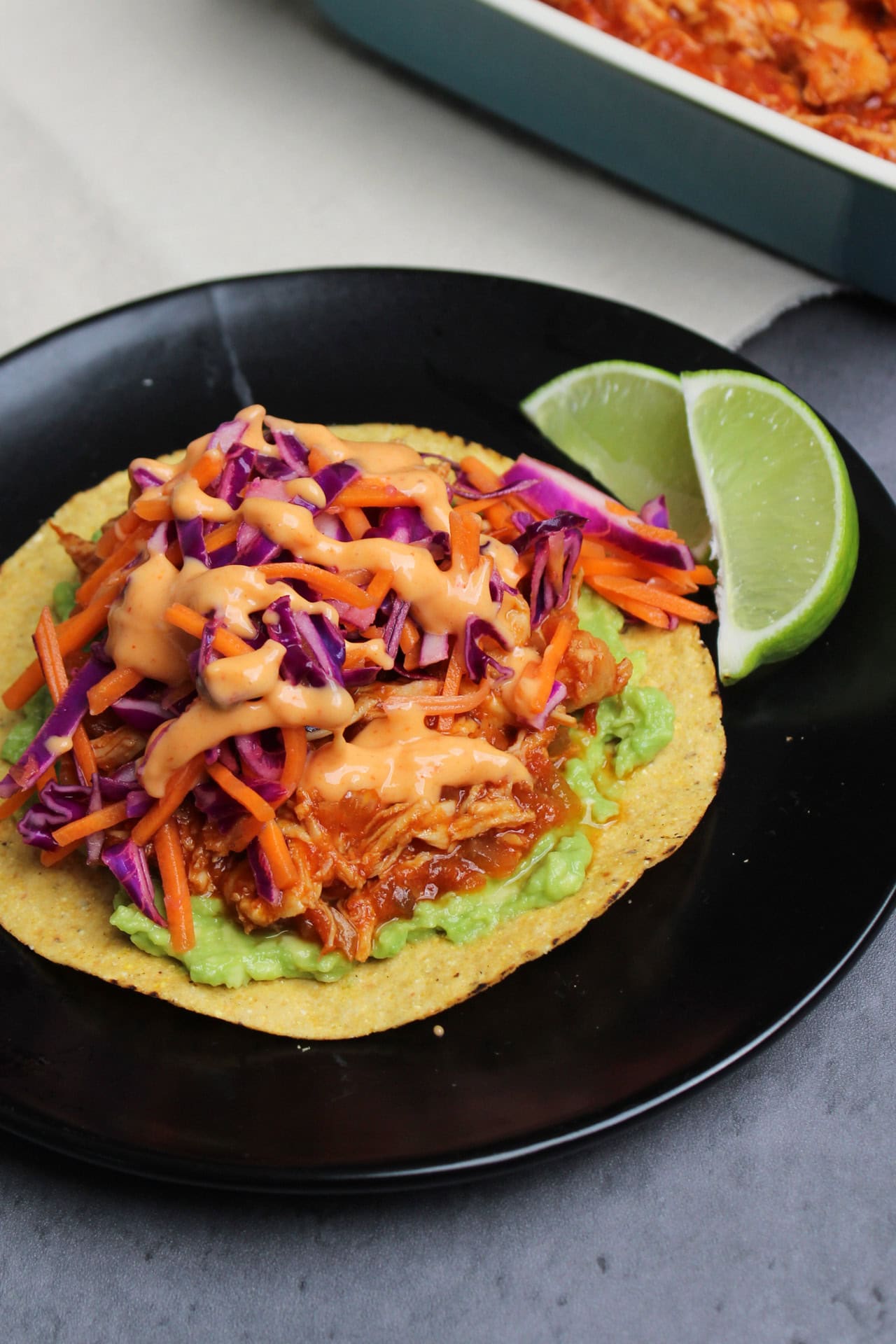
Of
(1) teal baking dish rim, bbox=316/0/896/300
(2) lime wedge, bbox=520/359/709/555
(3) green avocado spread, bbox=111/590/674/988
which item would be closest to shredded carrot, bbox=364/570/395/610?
(3) green avocado spread, bbox=111/590/674/988

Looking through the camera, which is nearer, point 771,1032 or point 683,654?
point 771,1032

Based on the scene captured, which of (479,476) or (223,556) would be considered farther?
(479,476)

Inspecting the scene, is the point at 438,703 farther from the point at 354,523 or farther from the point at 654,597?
the point at 654,597

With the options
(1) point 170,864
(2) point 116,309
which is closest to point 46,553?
(2) point 116,309

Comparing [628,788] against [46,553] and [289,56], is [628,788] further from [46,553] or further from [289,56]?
[289,56]

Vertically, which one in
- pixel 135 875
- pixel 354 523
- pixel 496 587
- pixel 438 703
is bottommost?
pixel 135 875

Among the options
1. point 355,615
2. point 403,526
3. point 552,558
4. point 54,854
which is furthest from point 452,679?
point 54,854

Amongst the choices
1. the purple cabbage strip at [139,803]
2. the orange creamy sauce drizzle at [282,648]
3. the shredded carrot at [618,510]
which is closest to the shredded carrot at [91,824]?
the purple cabbage strip at [139,803]

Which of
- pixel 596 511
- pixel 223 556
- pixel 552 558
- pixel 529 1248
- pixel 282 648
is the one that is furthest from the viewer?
pixel 596 511
